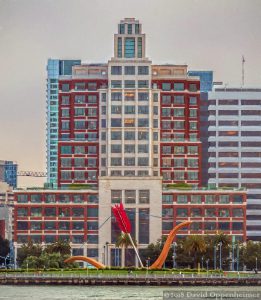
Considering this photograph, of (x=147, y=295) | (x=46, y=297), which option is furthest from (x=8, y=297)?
(x=147, y=295)

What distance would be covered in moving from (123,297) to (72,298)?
6.79m

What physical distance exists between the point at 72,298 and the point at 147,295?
12.0m

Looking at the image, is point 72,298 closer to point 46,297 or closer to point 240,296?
point 46,297

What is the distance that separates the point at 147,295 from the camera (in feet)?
650

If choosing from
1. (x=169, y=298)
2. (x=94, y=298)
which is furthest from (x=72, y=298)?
(x=169, y=298)

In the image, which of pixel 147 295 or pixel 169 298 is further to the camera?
pixel 147 295

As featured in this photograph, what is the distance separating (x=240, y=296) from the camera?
628 feet

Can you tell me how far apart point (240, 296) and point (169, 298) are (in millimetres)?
12197

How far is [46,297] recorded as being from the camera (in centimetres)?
19312

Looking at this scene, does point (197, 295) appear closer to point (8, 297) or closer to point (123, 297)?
point (123, 297)

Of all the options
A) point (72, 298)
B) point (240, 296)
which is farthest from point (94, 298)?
point (240, 296)

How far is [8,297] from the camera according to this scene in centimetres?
19450

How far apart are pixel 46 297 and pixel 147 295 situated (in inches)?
556

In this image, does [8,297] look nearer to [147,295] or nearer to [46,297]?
[46,297]
